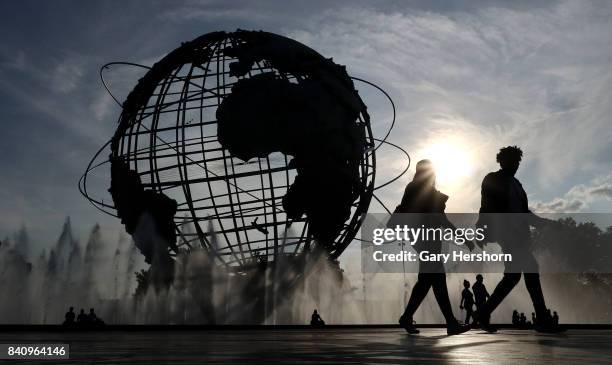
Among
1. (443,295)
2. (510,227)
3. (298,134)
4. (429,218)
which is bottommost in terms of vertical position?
(443,295)

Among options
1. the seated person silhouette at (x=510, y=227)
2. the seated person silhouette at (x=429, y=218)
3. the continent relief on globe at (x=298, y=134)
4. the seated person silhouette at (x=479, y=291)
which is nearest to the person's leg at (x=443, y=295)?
the seated person silhouette at (x=429, y=218)

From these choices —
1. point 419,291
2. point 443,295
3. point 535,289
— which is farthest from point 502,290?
point 419,291

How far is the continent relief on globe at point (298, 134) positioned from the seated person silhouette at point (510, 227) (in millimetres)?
6319

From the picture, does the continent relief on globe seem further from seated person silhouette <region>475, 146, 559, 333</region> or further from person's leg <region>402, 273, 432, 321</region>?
seated person silhouette <region>475, 146, 559, 333</region>

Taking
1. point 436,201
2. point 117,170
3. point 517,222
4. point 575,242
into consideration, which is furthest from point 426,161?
point 575,242

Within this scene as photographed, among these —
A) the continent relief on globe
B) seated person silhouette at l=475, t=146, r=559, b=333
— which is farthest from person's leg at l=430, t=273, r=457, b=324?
the continent relief on globe

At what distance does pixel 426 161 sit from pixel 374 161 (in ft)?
27.7

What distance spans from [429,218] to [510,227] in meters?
0.89

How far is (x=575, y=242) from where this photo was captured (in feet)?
174

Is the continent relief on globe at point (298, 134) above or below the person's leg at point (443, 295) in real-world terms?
above

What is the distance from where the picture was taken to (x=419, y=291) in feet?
24.1

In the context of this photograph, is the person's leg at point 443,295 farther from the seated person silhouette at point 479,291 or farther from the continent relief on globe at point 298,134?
the continent relief on globe at point 298,134

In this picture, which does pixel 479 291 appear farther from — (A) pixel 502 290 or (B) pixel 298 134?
(A) pixel 502 290

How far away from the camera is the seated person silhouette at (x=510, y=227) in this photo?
22.3 ft
